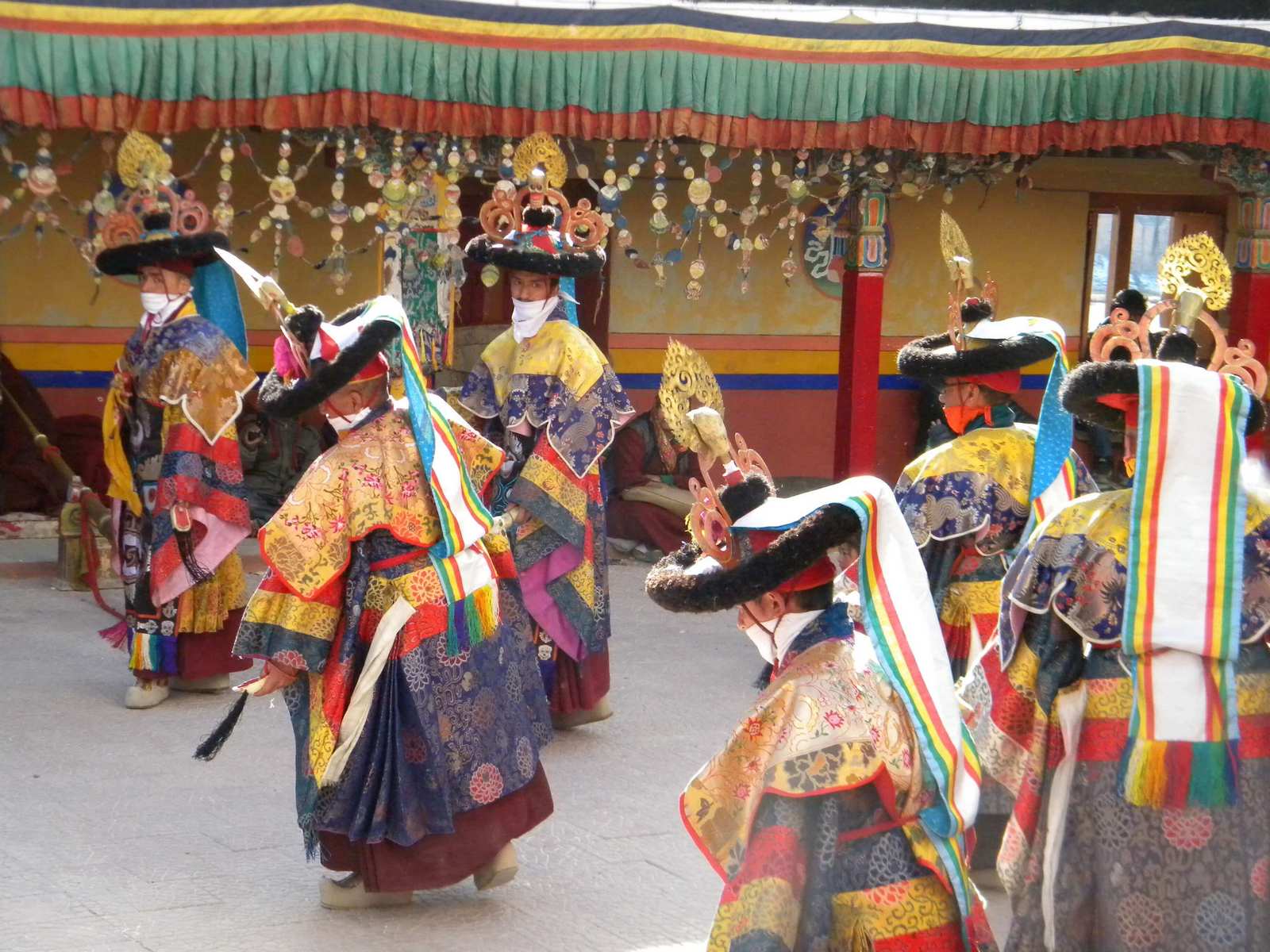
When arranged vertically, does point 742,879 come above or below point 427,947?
above

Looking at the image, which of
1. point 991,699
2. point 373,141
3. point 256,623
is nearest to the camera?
point 991,699

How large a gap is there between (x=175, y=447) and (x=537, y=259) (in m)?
1.54

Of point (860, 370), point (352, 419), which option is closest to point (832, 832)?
point (352, 419)

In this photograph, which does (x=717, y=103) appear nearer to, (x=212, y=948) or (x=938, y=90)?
(x=938, y=90)

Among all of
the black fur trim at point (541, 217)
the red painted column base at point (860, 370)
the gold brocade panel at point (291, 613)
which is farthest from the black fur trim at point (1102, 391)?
the red painted column base at point (860, 370)

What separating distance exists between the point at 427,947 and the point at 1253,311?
7944mm

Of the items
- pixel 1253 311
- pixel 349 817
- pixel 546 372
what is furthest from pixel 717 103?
pixel 349 817

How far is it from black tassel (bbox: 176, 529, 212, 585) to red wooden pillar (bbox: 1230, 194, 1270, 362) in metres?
6.72

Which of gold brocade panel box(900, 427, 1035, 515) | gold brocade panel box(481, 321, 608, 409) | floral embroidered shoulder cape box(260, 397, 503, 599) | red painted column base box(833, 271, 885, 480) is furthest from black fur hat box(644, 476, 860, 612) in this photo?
red painted column base box(833, 271, 885, 480)

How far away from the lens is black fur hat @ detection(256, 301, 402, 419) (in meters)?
4.37

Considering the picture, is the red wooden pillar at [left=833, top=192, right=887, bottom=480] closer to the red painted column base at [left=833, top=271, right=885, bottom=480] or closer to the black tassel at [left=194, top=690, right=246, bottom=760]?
the red painted column base at [left=833, top=271, right=885, bottom=480]

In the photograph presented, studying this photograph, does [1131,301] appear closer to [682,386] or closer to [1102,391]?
[1102,391]

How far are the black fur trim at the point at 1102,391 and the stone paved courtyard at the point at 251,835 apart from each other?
1.58m

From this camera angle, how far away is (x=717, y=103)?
902cm
